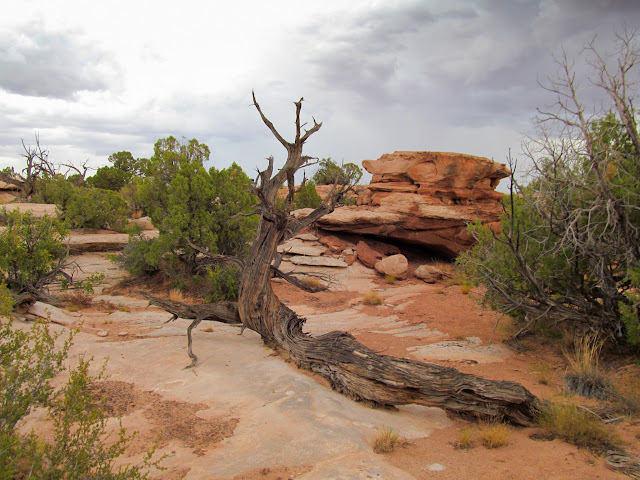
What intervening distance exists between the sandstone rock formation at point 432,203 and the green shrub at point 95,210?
34.0ft

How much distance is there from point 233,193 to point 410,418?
10842mm

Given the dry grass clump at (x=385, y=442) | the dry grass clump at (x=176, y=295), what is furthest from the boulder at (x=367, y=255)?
the dry grass clump at (x=385, y=442)

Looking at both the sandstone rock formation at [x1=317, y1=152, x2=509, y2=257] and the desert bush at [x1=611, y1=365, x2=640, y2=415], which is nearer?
the desert bush at [x1=611, y1=365, x2=640, y2=415]

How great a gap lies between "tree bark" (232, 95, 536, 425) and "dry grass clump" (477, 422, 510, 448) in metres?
0.35

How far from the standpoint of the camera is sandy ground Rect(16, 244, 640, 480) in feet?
13.1

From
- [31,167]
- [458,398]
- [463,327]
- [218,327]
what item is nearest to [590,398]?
[458,398]

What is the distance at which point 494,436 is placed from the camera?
4488mm

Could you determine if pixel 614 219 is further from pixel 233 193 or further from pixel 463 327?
pixel 233 193

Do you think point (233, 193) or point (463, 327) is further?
point (233, 193)

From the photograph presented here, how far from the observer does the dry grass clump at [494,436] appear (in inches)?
176

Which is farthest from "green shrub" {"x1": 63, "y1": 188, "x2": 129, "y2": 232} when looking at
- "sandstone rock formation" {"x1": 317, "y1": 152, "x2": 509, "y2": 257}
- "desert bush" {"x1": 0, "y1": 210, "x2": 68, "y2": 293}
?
"sandstone rock formation" {"x1": 317, "y1": 152, "x2": 509, "y2": 257}

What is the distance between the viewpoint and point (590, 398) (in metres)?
5.71

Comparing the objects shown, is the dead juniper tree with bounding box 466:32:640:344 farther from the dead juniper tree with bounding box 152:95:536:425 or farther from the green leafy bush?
the green leafy bush

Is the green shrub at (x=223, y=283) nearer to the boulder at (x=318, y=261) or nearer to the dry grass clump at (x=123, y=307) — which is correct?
the dry grass clump at (x=123, y=307)
